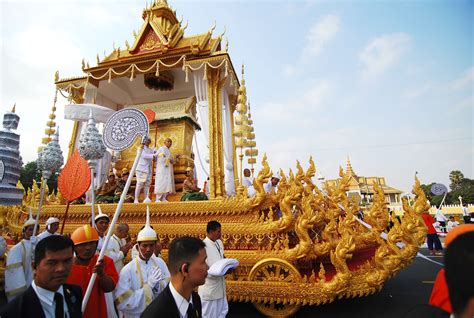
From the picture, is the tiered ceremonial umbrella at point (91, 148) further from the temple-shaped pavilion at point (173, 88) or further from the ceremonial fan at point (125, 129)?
Answer: the temple-shaped pavilion at point (173, 88)

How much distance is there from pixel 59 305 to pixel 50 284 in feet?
0.55

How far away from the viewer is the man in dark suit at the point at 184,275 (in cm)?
169

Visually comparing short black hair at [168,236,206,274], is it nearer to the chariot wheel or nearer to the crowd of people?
the crowd of people

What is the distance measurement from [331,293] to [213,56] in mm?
6031

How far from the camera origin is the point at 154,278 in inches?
115

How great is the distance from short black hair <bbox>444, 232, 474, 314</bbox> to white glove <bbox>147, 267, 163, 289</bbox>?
101 inches

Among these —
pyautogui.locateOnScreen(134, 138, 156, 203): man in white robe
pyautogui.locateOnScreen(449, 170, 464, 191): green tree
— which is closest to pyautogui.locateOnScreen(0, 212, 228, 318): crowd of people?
pyautogui.locateOnScreen(134, 138, 156, 203): man in white robe

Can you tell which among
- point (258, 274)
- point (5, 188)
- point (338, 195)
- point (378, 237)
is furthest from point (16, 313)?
point (338, 195)

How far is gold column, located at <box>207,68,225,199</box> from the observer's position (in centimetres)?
707

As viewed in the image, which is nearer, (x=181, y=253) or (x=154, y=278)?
(x=181, y=253)

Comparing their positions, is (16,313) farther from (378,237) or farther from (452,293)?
(378,237)

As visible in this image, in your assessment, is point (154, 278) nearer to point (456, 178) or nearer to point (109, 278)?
point (109, 278)

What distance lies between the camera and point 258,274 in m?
5.19

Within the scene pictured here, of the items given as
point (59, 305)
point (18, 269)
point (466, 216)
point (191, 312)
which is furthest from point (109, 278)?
point (466, 216)
